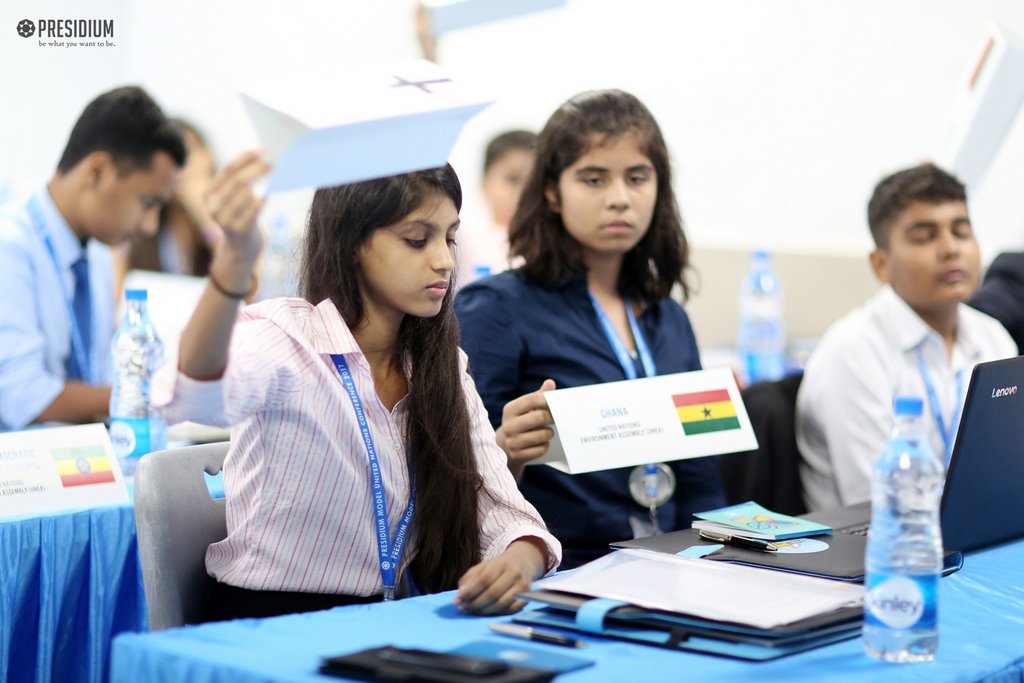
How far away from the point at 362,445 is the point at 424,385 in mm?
148

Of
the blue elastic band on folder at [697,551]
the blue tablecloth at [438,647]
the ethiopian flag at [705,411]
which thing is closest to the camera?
the blue tablecloth at [438,647]

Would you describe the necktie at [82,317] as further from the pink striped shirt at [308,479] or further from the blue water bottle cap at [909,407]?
the blue water bottle cap at [909,407]

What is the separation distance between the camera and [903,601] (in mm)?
1251

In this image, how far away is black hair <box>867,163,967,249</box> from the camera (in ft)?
9.63

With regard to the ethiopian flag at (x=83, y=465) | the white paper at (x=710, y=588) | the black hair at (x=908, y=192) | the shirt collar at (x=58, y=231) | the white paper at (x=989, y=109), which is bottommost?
the ethiopian flag at (x=83, y=465)

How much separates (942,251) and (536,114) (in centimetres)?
350

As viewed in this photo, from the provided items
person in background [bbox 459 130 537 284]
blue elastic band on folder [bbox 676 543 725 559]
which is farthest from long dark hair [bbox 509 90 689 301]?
person in background [bbox 459 130 537 284]

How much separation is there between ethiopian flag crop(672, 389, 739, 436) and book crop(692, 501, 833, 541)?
154 millimetres

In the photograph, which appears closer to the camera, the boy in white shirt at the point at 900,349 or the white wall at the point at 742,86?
the boy in white shirt at the point at 900,349

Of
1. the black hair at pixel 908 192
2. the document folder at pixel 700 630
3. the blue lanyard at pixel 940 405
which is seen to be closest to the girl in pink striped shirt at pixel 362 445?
the document folder at pixel 700 630

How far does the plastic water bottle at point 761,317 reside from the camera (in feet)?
14.3

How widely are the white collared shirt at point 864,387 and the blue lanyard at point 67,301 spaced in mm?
1911

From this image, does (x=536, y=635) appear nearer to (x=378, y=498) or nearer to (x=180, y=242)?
(x=378, y=498)

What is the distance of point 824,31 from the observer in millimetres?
5332
